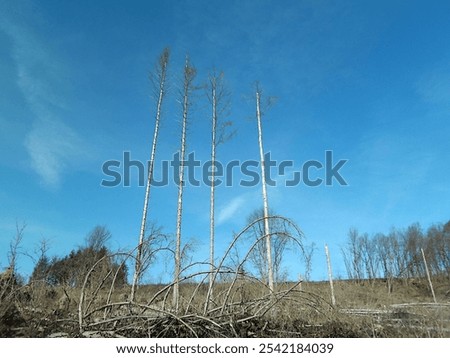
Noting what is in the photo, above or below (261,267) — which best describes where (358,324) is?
below

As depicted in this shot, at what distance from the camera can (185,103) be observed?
1769cm

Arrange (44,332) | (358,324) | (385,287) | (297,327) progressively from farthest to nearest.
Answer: (385,287) → (358,324) → (297,327) → (44,332)

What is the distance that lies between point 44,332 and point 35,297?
8.44ft

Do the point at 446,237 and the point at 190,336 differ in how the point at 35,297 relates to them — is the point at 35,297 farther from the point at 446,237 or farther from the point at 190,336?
the point at 446,237

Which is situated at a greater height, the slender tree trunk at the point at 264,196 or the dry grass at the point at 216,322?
the slender tree trunk at the point at 264,196

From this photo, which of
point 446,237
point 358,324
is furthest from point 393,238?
point 358,324

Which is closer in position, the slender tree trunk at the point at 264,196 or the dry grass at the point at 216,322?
the dry grass at the point at 216,322

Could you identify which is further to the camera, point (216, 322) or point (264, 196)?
point (264, 196)

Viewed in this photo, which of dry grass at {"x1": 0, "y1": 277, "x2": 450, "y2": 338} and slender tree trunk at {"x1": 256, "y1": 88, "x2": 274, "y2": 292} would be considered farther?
slender tree trunk at {"x1": 256, "y1": 88, "x2": 274, "y2": 292}

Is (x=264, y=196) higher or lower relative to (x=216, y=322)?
higher

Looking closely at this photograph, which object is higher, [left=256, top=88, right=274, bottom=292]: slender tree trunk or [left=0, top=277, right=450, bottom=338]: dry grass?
[left=256, top=88, right=274, bottom=292]: slender tree trunk
